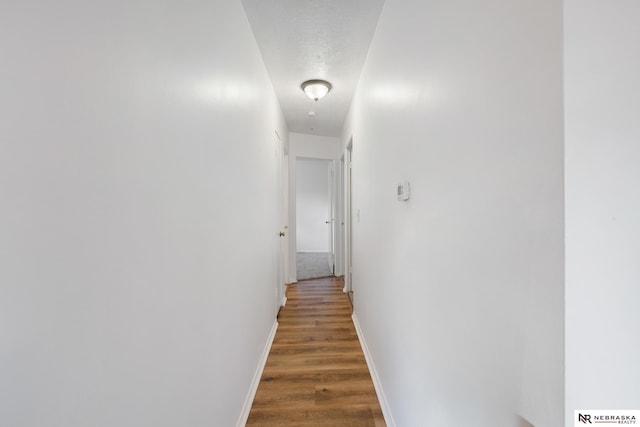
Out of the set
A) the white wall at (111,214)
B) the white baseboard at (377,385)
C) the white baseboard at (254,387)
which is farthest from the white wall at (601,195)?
the white baseboard at (254,387)

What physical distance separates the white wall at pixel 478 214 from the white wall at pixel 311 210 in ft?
19.5

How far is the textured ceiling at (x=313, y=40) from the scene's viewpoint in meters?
1.62

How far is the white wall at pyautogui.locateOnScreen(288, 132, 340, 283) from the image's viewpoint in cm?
419

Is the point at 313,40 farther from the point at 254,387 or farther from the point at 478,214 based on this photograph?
the point at 254,387

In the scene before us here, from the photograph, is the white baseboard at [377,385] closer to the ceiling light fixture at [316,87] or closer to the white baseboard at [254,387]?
the white baseboard at [254,387]

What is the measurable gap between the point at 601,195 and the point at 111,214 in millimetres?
968

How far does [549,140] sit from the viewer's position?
466mm

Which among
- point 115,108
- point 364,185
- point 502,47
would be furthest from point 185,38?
point 364,185

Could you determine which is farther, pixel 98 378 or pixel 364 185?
pixel 364 185

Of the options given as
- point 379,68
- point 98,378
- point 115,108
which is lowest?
point 98,378

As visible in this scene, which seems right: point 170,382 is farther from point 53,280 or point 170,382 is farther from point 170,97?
point 170,97

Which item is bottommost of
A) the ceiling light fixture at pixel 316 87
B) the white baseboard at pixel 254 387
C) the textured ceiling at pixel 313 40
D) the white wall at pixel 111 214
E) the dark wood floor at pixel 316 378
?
the dark wood floor at pixel 316 378

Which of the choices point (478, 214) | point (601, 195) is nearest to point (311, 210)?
point (478, 214)

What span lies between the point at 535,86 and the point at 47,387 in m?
1.05
